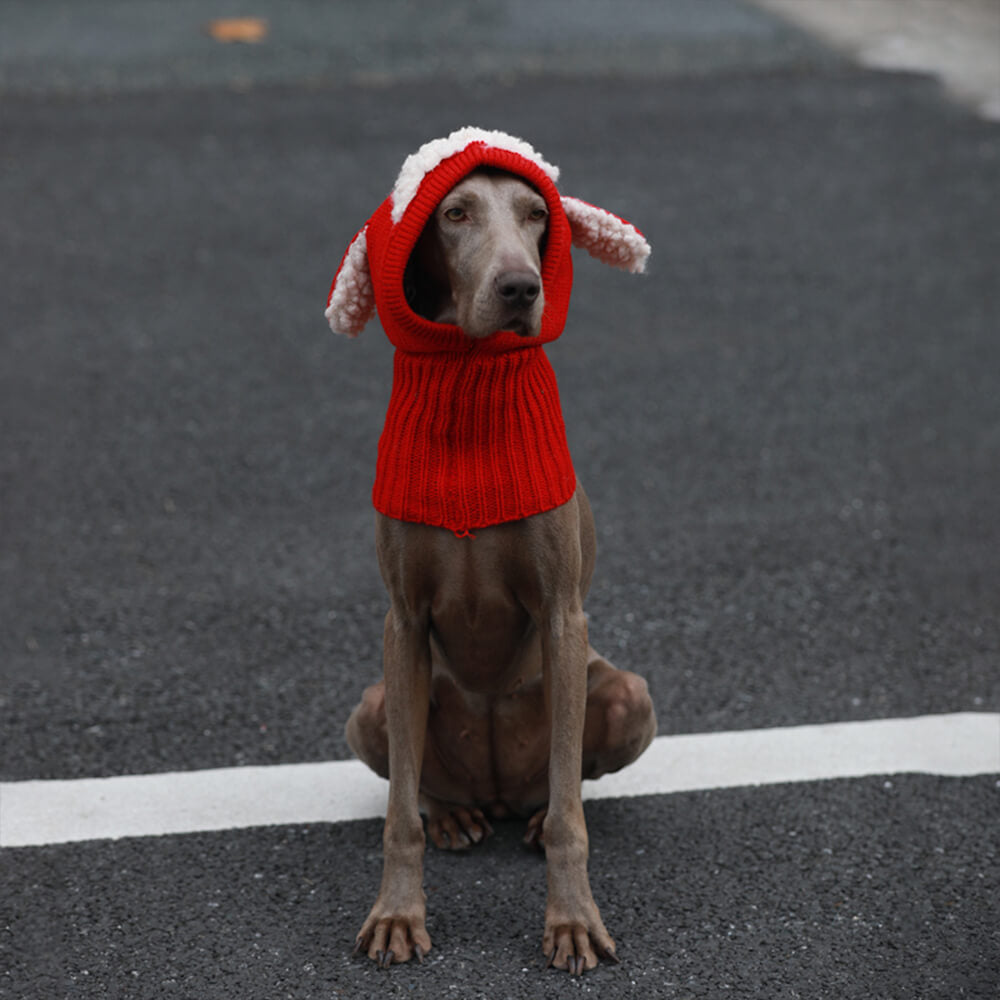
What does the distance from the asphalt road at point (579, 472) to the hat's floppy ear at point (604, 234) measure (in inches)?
59.3

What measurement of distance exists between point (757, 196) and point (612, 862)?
5477 mm

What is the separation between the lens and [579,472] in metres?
5.65

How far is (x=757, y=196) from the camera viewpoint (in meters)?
8.14

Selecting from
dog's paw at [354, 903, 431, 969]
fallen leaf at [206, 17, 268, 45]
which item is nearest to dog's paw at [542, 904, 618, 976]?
dog's paw at [354, 903, 431, 969]

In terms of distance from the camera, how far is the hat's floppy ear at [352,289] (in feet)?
10.1

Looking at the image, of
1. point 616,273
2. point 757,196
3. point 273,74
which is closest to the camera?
point 616,273

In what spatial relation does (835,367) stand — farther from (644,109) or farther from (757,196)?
(644,109)

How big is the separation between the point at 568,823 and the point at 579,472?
263cm

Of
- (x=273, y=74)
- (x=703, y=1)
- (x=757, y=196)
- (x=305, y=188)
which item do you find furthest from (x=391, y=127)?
(x=703, y=1)

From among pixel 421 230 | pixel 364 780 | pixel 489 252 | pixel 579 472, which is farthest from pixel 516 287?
pixel 579 472

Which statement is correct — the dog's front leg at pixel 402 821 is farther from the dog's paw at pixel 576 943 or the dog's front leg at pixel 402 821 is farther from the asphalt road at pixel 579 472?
the dog's paw at pixel 576 943

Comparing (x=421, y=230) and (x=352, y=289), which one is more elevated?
(x=421, y=230)

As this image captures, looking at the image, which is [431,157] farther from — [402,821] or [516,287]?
[402,821]

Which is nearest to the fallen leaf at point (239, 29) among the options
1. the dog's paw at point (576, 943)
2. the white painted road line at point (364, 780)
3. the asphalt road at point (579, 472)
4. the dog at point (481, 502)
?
the asphalt road at point (579, 472)
